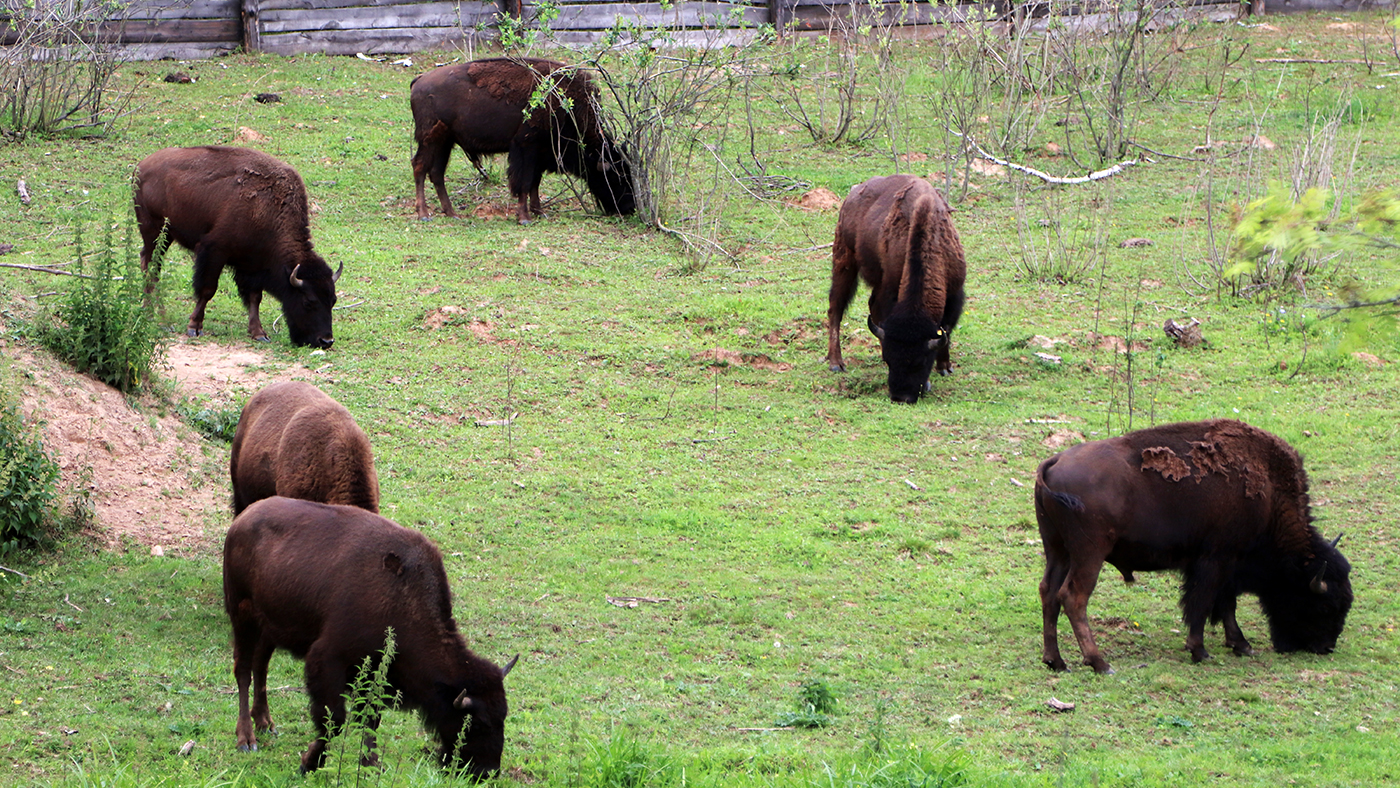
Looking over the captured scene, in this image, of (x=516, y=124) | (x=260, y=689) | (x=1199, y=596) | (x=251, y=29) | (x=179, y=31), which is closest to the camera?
(x=260, y=689)

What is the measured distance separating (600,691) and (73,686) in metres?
2.56

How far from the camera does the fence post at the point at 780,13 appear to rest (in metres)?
22.4

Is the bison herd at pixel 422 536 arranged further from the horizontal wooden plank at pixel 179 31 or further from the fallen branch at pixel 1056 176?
the horizontal wooden plank at pixel 179 31

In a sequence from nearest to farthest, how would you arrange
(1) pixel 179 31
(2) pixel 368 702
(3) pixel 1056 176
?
(2) pixel 368 702, (3) pixel 1056 176, (1) pixel 179 31

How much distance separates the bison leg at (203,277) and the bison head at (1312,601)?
30.9ft

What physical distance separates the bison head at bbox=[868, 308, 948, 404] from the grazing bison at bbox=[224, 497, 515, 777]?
6404 millimetres

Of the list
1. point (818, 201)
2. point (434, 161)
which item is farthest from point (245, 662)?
point (818, 201)

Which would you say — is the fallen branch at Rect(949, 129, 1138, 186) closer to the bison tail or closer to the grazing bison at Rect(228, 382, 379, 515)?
the bison tail

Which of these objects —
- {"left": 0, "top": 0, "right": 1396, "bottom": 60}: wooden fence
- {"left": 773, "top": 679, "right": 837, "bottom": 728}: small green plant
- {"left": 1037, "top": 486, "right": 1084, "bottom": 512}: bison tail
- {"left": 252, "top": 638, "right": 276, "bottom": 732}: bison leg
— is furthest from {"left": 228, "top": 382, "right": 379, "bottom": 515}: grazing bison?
{"left": 0, "top": 0, "right": 1396, "bottom": 60}: wooden fence

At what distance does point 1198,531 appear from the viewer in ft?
24.2

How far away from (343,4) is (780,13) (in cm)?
784

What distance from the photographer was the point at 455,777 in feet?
17.8

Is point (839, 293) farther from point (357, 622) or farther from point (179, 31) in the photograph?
point (179, 31)

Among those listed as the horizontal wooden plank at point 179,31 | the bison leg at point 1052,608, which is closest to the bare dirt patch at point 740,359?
the bison leg at point 1052,608
